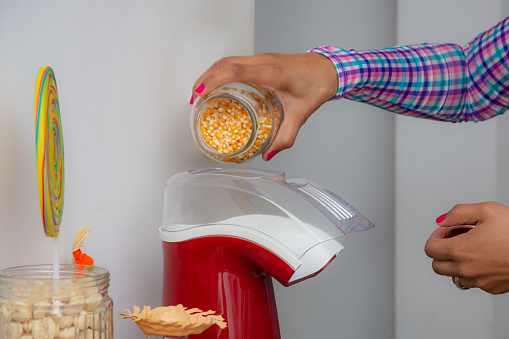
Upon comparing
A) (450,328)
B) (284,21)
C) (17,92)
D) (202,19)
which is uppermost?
(284,21)

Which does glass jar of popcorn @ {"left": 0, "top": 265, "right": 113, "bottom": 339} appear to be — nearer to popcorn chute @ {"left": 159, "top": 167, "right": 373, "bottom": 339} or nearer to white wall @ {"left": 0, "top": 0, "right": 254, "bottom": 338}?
white wall @ {"left": 0, "top": 0, "right": 254, "bottom": 338}

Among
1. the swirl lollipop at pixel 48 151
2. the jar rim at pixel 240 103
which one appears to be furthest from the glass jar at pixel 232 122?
the swirl lollipop at pixel 48 151

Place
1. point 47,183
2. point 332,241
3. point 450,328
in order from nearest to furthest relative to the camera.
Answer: point 47,183 < point 332,241 < point 450,328

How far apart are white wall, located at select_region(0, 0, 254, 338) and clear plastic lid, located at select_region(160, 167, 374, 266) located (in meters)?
0.08

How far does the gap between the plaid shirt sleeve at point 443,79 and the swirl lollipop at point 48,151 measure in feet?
1.92

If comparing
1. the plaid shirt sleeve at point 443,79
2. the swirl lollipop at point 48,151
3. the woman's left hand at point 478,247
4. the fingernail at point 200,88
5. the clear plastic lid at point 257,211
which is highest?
the plaid shirt sleeve at point 443,79

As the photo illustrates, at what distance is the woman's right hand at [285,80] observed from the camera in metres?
0.66

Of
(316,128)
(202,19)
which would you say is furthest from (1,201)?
(316,128)

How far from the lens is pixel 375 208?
1396mm

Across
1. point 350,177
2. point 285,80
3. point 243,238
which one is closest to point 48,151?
point 243,238

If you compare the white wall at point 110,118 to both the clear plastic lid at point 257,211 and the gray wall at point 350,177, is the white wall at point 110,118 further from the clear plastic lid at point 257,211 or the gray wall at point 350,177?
the gray wall at point 350,177

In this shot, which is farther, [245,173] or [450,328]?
[450,328]

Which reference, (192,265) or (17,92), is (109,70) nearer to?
(17,92)

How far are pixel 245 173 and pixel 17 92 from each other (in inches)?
10.8
